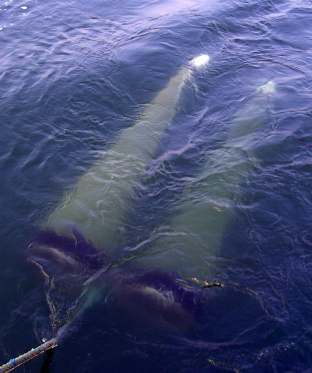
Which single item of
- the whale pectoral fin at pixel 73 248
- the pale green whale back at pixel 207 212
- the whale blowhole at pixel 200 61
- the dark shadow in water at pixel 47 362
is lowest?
the dark shadow in water at pixel 47 362

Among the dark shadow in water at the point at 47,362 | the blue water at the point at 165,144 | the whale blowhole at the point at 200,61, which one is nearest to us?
the dark shadow in water at the point at 47,362

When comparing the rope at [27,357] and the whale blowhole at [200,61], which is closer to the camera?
the rope at [27,357]

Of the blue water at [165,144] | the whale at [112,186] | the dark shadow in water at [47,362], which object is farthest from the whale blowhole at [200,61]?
the dark shadow in water at [47,362]

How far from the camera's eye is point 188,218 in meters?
11.3

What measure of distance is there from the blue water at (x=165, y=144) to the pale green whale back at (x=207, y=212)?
0.82ft

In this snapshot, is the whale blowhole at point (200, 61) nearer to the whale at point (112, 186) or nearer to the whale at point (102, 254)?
the whale at point (112, 186)

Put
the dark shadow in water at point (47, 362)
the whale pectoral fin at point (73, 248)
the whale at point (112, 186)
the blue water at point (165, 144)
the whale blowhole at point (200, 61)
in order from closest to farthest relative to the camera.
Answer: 1. the dark shadow in water at point (47, 362)
2. the blue water at point (165, 144)
3. the whale pectoral fin at point (73, 248)
4. the whale at point (112, 186)
5. the whale blowhole at point (200, 61)

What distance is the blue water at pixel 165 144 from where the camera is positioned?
870 cm

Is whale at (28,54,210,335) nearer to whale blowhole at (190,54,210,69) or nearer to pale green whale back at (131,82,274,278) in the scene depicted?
pale green whale back at (131,82,274,278)

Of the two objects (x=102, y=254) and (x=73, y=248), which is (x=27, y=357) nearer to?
(x=73, y=248)

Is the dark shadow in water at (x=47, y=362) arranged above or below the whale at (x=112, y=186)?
below

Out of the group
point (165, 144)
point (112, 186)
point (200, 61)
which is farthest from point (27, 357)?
point (200, 61)

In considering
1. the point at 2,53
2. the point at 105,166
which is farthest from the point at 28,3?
the point at 105,166

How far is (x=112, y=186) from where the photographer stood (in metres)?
12.2
